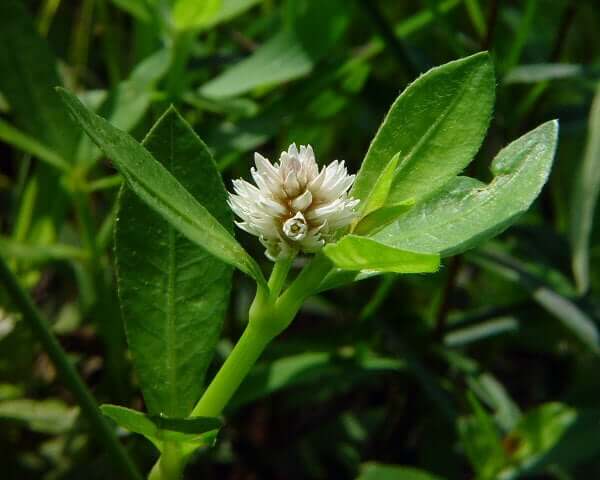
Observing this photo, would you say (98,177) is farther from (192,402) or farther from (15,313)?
(192,402)

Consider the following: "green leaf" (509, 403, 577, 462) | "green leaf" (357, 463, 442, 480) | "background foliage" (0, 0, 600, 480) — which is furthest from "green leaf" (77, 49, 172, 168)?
"green leaf" (509, 403, 577, 462)

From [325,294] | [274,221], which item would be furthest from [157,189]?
[325,294]

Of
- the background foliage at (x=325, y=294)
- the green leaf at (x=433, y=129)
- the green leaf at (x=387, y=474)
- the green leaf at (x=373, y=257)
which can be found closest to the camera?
the green leaf at (x=373, y=257)

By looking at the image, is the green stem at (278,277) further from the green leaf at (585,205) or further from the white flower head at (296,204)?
the green leaf at (585,205)

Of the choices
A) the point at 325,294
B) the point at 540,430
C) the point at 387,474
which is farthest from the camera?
the point at 325,294

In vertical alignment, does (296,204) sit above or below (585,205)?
below

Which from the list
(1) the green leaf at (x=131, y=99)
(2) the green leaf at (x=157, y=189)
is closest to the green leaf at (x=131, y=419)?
(2) the green leaf at (x=157, y=189)

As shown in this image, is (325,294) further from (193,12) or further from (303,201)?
(303,201)
